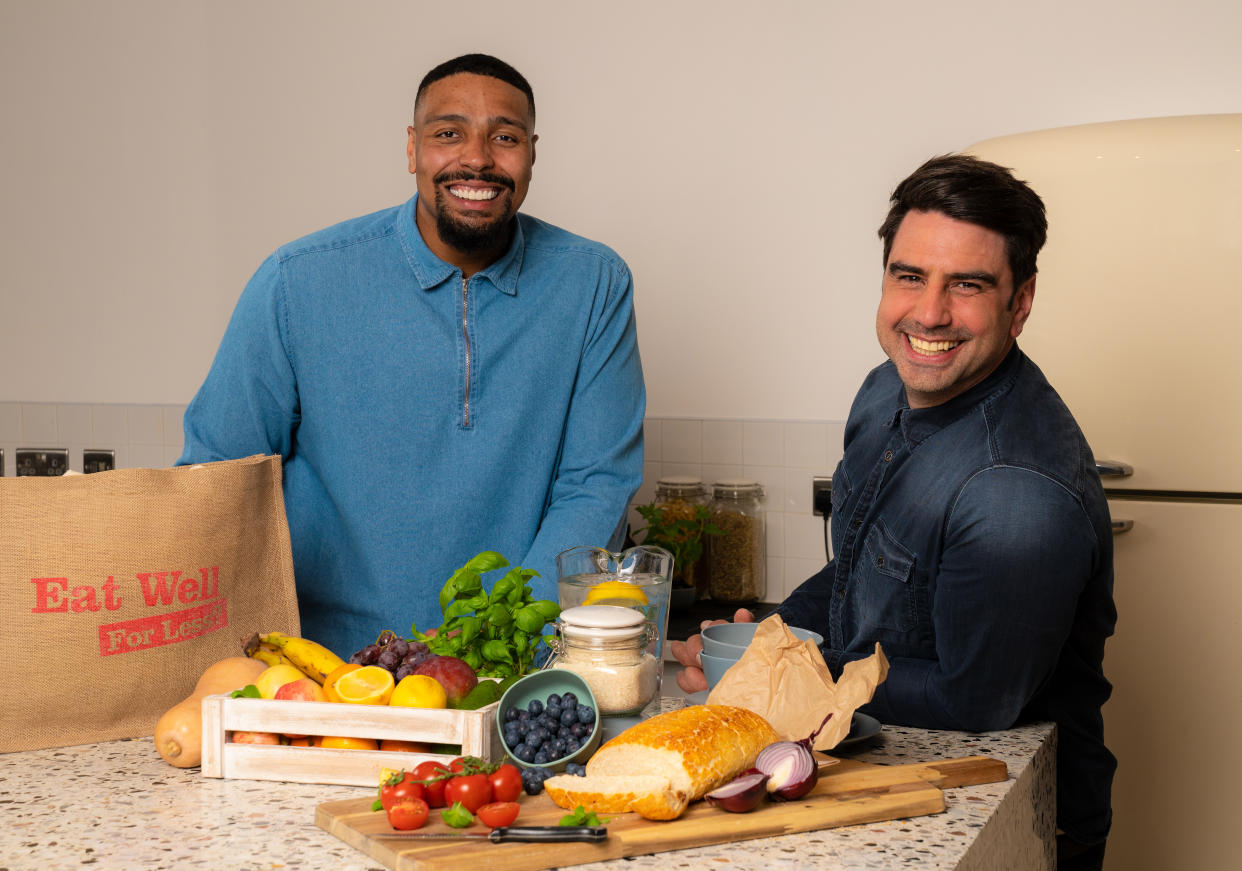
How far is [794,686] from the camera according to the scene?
1193 mm

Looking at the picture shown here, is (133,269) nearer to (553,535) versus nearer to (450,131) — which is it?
(450,131)

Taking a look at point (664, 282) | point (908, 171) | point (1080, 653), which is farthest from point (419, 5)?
point (1080, 653)

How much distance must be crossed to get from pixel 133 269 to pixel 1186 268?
3.14 m

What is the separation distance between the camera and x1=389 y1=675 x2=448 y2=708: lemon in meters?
1.12

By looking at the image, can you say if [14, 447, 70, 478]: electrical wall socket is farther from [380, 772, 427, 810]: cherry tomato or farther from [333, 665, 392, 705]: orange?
[380, 772, 427, 810]: cherry tomato

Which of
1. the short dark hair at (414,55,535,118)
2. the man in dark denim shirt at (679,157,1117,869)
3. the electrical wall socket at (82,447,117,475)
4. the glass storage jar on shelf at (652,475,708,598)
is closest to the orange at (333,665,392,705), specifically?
the man in dark denim shirt at (679,157,1117,869)

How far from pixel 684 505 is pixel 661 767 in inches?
74.9

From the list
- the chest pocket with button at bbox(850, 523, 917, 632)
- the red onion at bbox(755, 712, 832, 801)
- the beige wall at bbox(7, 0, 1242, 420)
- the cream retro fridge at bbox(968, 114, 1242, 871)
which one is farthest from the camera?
the beige wall at bbox(7, 0, 1242, 420)

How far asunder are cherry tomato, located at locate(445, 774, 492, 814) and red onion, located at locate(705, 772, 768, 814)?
8.0 inches

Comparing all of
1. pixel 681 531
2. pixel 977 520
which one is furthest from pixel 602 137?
pixel 977 520

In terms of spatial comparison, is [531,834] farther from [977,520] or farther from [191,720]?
[977,520]

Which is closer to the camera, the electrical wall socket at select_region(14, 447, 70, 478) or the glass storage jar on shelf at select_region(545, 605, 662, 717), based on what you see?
the glass storage jar on shelf at select_region(545, 605, 662, 717)

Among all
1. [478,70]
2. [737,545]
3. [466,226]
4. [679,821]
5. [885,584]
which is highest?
[478,70]

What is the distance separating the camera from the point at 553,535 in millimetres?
1783
